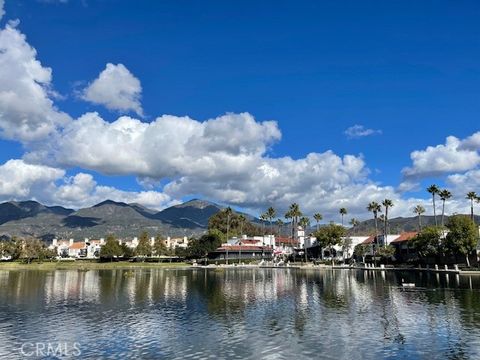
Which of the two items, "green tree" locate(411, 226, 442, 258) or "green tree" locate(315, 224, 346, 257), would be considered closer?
"green tree" locate(411, 226, 442, 258)

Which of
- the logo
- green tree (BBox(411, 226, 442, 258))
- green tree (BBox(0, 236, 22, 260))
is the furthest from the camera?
green tree (BBox(0, 236, 22, 260))

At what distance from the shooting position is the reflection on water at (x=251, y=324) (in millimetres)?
31734

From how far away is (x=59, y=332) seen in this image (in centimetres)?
3784

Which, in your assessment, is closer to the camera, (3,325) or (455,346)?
(455,346)

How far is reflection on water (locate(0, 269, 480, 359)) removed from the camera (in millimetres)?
31734

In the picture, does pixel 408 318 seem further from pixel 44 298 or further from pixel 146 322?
pixel 44 298

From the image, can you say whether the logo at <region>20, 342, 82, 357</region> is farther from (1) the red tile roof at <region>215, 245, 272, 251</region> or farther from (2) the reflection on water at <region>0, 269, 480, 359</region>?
(1) the red tile roof at <region>215, 245, 272, 251</region>

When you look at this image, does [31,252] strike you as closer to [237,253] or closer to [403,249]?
[237,253]

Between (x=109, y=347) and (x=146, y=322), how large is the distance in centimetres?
973

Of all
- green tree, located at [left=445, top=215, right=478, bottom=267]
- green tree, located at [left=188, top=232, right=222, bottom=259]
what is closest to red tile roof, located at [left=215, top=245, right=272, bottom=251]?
green tree, located at [left=188, top=232, right=222, bottom=259]

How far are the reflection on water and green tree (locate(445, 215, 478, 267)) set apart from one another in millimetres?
49140

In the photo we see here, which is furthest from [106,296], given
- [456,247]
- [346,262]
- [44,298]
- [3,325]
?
[346,262]

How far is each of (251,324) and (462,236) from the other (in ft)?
290

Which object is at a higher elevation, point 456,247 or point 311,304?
point 456,247
